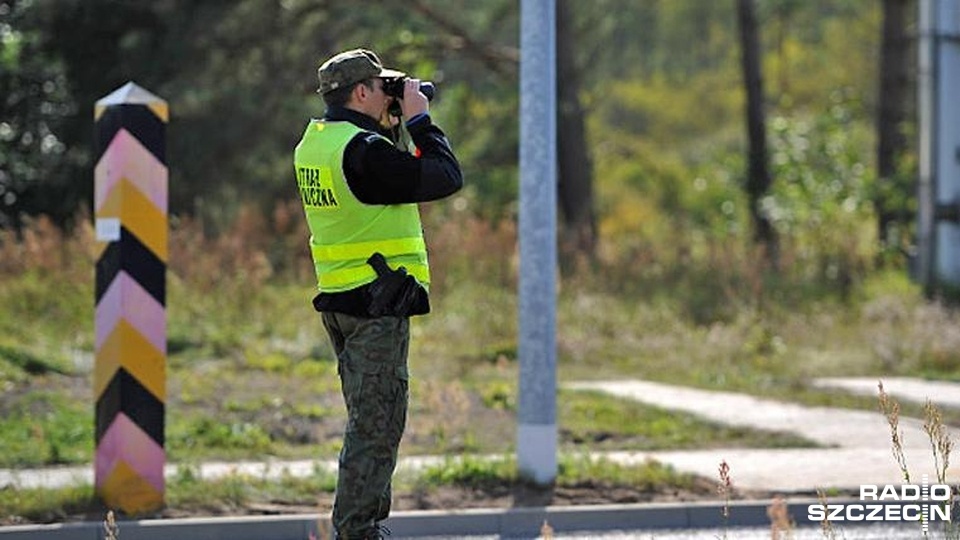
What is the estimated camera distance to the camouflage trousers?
6.79 meters

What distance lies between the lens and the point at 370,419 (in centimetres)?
680

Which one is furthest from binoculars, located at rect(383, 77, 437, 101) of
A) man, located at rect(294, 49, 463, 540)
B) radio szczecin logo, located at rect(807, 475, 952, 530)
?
radio szczecin logo, located at rect(807, 475, 952, 530)

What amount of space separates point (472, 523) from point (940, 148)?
1360 centimetres

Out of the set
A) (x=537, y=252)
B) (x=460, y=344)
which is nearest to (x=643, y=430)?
(x=537, y=252)

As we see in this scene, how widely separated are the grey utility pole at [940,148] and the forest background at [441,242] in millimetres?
553

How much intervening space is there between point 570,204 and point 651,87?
39.2 meters

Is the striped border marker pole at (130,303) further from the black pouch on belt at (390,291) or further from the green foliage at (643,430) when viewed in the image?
the green foliage at (643,430)

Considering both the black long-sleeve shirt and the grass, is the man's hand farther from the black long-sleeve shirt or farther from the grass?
the grass

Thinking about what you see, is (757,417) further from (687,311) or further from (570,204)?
(570,204)

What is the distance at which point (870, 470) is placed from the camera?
36.3 ft

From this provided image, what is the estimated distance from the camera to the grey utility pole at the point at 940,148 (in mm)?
21891

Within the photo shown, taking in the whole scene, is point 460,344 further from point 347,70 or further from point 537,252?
point 347,70

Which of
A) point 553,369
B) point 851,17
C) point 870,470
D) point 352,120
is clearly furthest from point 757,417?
point 851,17

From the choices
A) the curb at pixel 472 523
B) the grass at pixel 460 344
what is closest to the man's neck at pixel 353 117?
the curb at pixel 472 523
